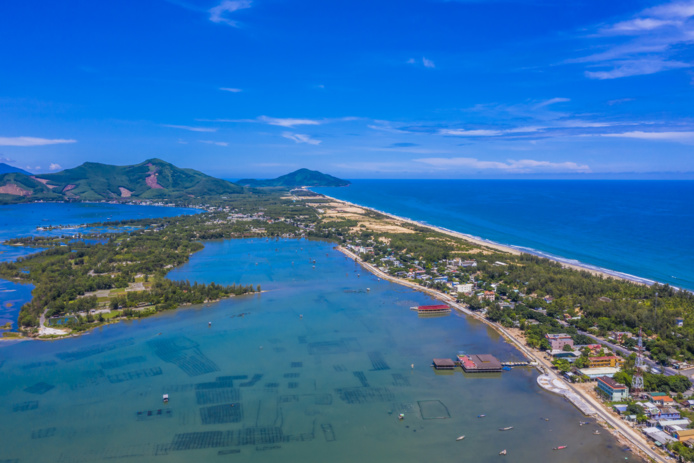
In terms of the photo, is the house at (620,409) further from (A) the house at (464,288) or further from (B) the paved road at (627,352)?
(A) the house at (464,288)

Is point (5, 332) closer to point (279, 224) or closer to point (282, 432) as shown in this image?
point (282, 432)

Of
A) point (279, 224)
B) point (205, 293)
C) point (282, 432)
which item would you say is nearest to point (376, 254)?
point (205, 293)

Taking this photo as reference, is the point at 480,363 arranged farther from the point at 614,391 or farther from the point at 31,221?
the point at 31,221

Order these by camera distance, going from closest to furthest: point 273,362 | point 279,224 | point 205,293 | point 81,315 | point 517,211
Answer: point 273,362 < point 81,315 < point 205,293 < point 279,224 < point 517,211

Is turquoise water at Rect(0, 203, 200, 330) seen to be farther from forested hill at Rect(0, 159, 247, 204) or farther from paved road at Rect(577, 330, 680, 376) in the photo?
paved road at Rect(577, 330, 680, 376)

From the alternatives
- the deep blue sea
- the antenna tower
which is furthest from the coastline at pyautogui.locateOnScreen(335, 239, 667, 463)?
the deep blue sea

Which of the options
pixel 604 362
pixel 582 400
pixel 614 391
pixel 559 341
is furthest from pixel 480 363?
pixel 604 362
